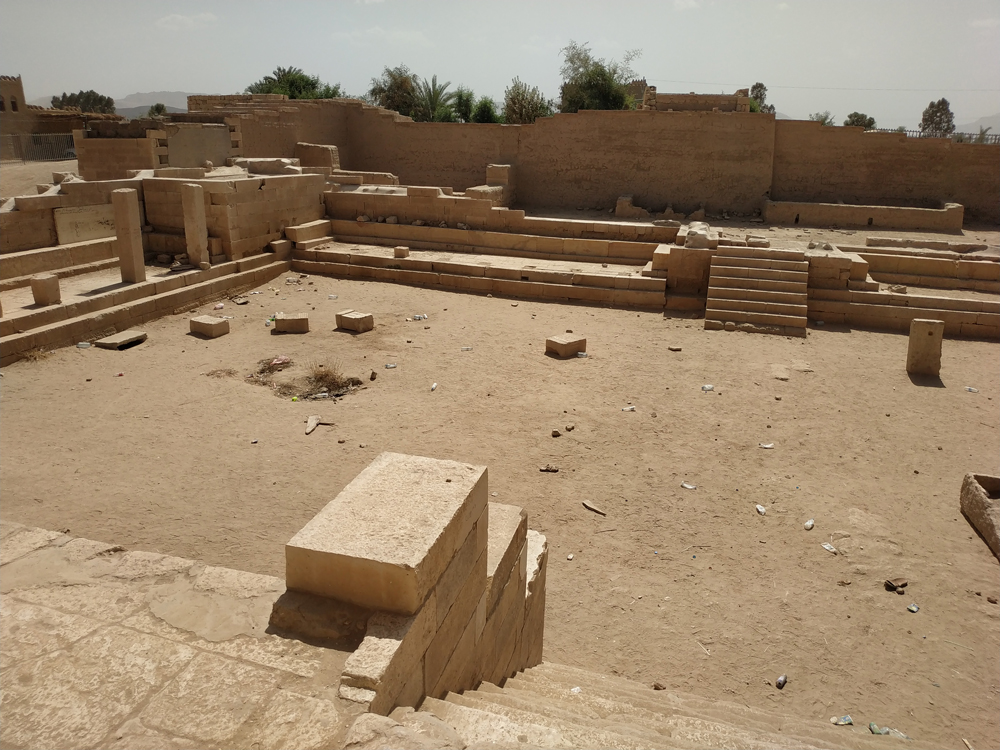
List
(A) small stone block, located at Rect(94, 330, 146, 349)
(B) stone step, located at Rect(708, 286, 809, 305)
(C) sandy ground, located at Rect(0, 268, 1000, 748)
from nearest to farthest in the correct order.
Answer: (C) sandy ground, located at Rect(0, 268, 1000, 748) → (A) small stone block, located at Rect(94, 330, 146, 349) → (B) stone step, located at Rect(708, 286, 809, 305)

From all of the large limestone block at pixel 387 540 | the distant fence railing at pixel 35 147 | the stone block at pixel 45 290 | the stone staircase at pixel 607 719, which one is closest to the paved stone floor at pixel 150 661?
the large limestone block at pixel 387 540

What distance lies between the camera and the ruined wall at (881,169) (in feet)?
56.2

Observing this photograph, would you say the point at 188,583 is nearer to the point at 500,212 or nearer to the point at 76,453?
the point at 76,453

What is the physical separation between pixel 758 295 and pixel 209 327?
27.9 ft

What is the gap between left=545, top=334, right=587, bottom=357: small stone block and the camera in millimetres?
9195

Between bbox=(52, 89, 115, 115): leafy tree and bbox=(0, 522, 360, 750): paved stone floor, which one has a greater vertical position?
bbox=(52, 89, 115, 115): leafy tree

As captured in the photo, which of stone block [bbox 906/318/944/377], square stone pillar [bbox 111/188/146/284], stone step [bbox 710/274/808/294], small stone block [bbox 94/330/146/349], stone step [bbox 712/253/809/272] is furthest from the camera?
stone step [bbox 712/253/809/272]

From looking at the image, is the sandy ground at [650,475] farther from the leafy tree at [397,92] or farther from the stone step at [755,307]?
the leafy tree at [397,92]

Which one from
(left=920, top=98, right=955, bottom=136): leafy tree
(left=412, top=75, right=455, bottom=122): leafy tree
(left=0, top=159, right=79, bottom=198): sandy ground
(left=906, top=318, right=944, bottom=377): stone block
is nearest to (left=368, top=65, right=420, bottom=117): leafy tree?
(left=412, top=75, right=455, bottom=122): leafy tree

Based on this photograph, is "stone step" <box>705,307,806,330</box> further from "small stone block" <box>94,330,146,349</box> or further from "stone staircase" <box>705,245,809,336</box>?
"small stone block" <box>94,330,146,349</box>

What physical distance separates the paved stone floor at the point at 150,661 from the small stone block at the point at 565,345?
6426 mm

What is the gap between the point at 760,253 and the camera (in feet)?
38.2

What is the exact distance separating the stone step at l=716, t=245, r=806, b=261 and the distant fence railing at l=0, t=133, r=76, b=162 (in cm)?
2515

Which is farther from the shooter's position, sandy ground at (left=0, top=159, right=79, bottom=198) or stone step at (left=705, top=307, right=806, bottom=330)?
sandy ground at (left=0, top=159, right=79, bottom=198)
